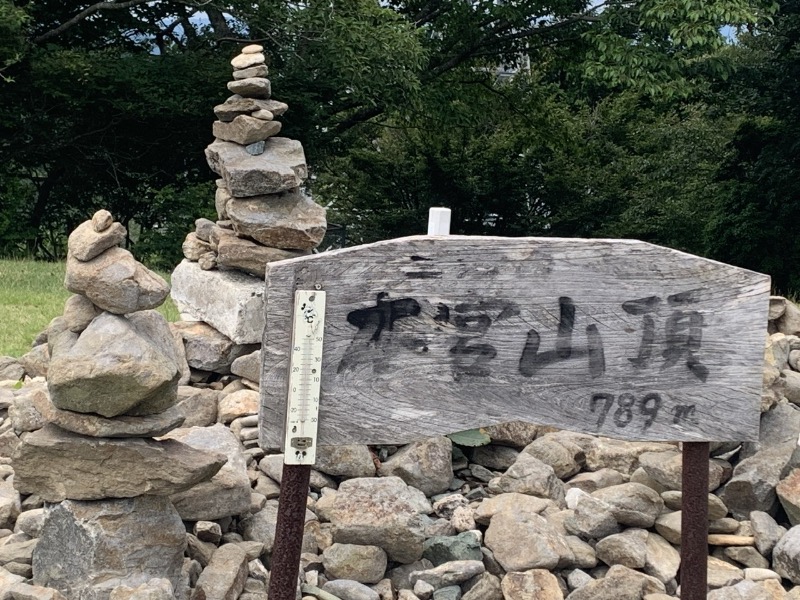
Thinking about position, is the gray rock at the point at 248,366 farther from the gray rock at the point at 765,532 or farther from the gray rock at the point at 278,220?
the gray rock at the point at 765,532

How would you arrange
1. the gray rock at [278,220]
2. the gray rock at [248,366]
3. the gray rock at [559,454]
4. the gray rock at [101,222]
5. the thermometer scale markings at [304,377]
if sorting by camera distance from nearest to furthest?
1. the thermometer scale markings at [304,377]
2. the gray rock at [101,222]
3. the gray rock at [559,454]
4. the gray rock at [248,366]
5. the gray rock at [278,220]

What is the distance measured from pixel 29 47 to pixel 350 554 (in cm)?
1133

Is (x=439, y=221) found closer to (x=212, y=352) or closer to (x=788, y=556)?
(x=788, y=556)

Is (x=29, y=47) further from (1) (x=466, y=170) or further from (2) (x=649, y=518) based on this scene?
(2) (x=649, y=518)

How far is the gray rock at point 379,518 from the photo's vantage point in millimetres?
3580

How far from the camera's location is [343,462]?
167 inches

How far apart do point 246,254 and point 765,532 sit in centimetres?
323

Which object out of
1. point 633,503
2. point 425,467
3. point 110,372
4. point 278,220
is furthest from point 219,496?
point 278,220

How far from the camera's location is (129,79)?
12.9 meters

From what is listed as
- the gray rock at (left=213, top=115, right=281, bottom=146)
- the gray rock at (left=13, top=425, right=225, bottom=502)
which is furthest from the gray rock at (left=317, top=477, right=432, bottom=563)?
the gray rock at (left=213, top=115, right=281, bottom=146)

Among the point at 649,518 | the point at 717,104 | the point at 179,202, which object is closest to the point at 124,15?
the point at 179,202

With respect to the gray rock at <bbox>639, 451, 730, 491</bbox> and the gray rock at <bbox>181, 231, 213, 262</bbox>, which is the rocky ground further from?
the gray rock at <bbox>181, 231, 213, 262</bbox>

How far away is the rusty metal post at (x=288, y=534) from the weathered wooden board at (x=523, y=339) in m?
0.16

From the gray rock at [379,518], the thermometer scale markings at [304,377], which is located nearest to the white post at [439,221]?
the thermometer scale markings at [304,377]
